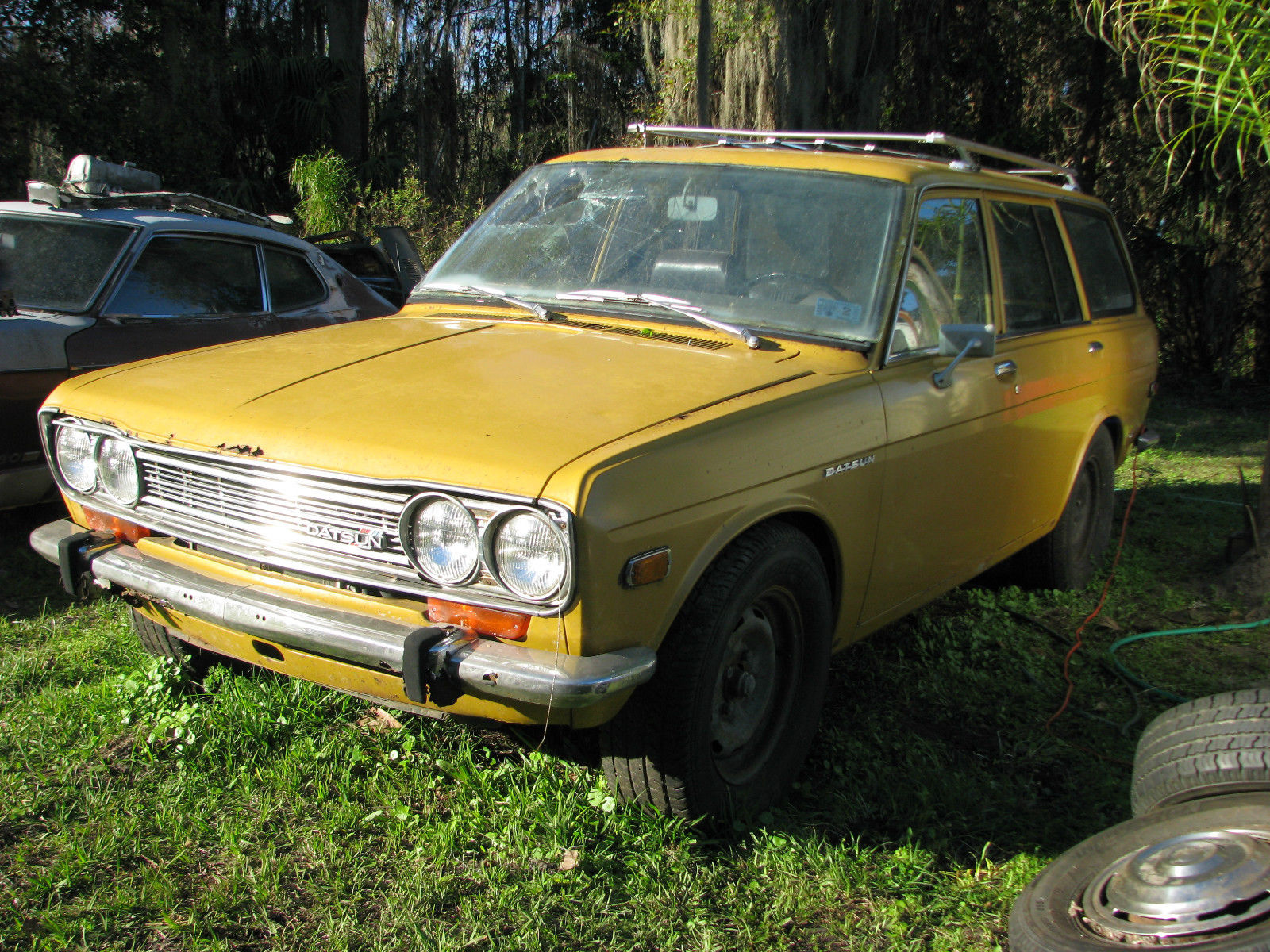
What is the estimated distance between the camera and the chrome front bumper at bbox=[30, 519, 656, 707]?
90.2 inches

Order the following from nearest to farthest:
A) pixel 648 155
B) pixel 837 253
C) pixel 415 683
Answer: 1. pixel 415 683
2. pixel 837 253
3. pixel 648 155

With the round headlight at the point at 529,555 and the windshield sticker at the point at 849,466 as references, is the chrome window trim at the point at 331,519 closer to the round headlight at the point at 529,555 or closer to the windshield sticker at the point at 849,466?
the round headlight at the point at 529,555

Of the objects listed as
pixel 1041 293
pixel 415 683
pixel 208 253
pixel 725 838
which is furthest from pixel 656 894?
pixel 208 253

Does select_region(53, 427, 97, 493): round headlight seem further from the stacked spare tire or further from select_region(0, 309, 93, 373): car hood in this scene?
the stacked spare tire

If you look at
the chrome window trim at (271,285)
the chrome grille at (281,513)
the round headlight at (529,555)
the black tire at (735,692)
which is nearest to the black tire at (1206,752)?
the black tire at (735,692)

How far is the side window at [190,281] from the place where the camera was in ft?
17.7

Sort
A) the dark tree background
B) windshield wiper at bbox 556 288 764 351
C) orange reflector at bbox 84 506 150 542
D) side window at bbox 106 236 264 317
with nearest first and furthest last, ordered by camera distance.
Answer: orange reflector at bbox 84 506 150 542 → windshield wiper at bbox 556 288 764 351 → side window at bbox 106 236 264 317 → the dark tree background

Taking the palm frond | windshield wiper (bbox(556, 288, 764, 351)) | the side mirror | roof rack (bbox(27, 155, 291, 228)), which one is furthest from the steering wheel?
roof rack (bbox(27, 155, 291, 228))

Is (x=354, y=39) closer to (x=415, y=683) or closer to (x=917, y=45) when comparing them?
(x=917, y=45)

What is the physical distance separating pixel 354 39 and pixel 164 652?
1441 centimetres

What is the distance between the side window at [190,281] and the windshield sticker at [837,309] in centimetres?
364

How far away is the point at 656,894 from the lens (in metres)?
2.62

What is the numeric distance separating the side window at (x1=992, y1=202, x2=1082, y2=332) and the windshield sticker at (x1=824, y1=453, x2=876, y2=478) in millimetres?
1275

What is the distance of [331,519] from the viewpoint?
101 inches
